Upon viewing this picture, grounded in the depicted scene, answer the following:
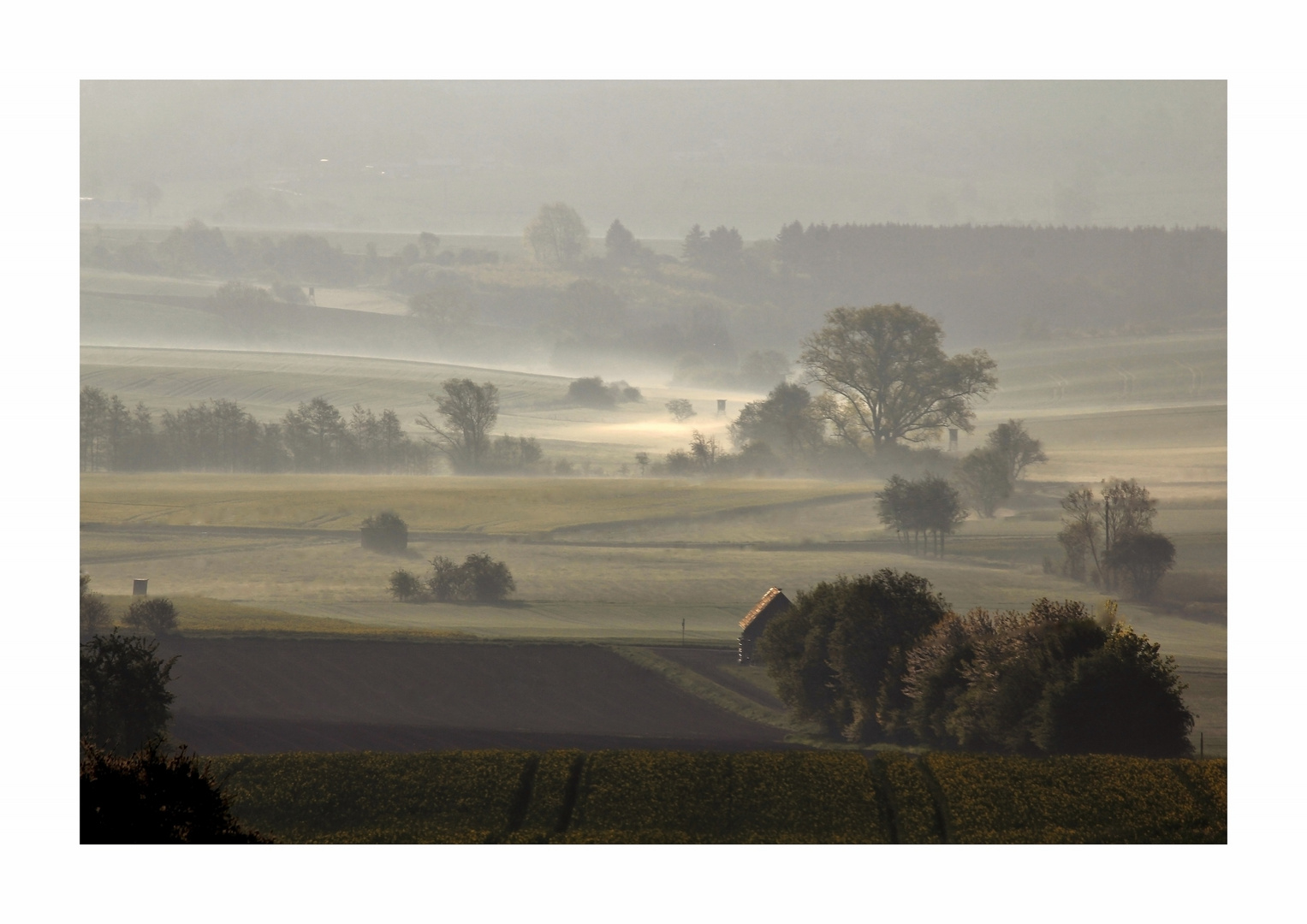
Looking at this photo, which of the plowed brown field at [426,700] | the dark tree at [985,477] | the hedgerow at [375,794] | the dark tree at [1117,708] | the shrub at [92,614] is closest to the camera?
the hedgerow at [375,794]

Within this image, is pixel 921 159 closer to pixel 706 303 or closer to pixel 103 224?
pixel 706 303

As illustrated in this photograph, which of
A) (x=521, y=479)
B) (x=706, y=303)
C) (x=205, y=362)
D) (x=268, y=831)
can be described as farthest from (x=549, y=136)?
(x=268, y=831)

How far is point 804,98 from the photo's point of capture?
155 feet

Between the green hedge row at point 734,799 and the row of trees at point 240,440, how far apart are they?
20.4 m

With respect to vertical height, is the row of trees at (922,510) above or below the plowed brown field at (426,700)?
above

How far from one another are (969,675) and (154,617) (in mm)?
29092

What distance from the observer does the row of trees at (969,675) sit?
3278 cm

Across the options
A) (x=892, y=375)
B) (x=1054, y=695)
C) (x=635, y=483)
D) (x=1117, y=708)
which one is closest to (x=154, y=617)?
(x=635, y=483)

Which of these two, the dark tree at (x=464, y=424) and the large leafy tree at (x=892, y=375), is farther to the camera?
the dark tree at (x=464, y=424)

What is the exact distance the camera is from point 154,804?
24.2 meters

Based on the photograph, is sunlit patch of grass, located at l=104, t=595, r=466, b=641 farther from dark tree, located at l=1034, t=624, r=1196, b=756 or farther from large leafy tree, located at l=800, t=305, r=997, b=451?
dark tree, located at l=1034, t=624, r=1196, b=756

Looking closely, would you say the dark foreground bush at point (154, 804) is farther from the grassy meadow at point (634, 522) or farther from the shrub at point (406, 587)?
the shrub at point (406, 587)

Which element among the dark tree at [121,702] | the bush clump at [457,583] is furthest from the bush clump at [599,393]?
the dark tree at [121,702]

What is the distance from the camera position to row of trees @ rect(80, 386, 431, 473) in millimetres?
49094
